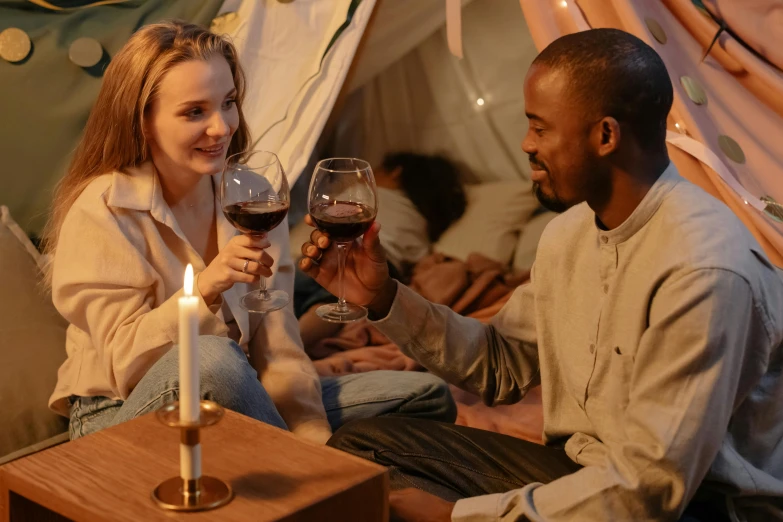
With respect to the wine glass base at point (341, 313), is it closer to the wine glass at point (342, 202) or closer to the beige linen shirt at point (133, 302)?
the wine glass at point (342, 202)

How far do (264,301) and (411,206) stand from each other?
0.92 meters

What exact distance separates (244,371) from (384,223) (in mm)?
932

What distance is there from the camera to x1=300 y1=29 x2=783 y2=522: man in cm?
108

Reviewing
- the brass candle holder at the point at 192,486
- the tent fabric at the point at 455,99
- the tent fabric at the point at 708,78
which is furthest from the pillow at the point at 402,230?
the brass candle holder at the point at 192,486

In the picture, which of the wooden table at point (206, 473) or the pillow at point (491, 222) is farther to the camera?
the pillow at point (491, 222)

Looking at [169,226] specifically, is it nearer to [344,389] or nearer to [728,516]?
[344,389]

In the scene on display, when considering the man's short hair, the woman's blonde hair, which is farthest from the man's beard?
the woman's blonde hair

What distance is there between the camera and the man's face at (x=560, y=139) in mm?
1200

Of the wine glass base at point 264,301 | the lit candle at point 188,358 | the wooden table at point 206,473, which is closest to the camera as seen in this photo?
the lit candle at point 188,358

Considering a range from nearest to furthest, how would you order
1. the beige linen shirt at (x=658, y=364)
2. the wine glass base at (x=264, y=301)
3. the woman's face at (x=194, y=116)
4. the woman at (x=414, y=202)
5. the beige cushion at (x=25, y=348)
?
the beige linen shirt at (x=658, y=364), the wine glass base at (x=264, y=301), the woman's face at (x=194, y=116), the beige cushion at (x=25, y=348), the woman at (x=414, y=202)

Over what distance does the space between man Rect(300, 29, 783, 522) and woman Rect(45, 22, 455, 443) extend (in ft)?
0.64

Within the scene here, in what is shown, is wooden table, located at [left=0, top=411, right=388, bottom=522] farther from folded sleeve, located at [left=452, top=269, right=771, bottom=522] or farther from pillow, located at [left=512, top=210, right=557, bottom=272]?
pillow, located at [left=512, top=210, right=557, bottom=272]

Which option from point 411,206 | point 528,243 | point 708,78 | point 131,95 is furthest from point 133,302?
point 708,78

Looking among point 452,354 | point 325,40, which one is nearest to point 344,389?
point 452,354
